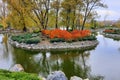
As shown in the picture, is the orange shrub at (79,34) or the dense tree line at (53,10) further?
the dense tree line at (53,10)

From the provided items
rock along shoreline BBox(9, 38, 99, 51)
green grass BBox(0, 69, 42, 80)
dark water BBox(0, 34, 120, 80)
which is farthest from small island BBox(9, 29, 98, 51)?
green grass BBox(0, 69, 42, 80)

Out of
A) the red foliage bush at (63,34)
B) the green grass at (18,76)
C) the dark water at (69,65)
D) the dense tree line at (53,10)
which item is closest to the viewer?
the green grass at (18,76)

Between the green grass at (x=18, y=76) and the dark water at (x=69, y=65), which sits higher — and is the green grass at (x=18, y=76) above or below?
above

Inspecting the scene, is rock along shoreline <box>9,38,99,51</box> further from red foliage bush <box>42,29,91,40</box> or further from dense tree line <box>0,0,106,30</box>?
dense tree line <box>0,0,106,30</box>

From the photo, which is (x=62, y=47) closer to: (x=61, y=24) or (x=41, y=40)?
(x=41, y=40)

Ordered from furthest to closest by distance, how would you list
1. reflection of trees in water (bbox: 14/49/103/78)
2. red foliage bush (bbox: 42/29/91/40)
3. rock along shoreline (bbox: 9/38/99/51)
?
red foliage bush (bbox: 42/29/91/40) → rock along shoreline (bbox: 9/38/99/51) → reflection of trees in water (bbox: 14/49/103/78)

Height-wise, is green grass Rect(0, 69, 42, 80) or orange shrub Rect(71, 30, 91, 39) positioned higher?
green grass Rect(0, 69, 42, 80)

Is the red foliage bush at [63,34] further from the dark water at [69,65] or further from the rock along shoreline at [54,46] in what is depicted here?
the dark water at [69,65]

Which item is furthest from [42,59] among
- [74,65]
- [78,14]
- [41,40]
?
[78,14]

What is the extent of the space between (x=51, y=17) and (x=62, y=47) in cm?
1067

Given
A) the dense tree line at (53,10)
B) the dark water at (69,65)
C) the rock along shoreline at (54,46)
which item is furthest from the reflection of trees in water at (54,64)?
the dense tree line at (53,10)

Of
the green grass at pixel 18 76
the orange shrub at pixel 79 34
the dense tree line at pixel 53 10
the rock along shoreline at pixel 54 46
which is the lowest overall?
the rock along shoreline at pixel 54 46

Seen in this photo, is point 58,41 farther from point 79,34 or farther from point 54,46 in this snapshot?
point 79,34

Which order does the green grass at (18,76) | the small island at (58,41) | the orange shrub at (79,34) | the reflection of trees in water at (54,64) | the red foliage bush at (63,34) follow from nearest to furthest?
the green grass at (18,76) → the reflection of trees in water at (54,64) → the small island at (58,41) → the red foliage bush at (63,34) → the orange shrub at (79,34)
